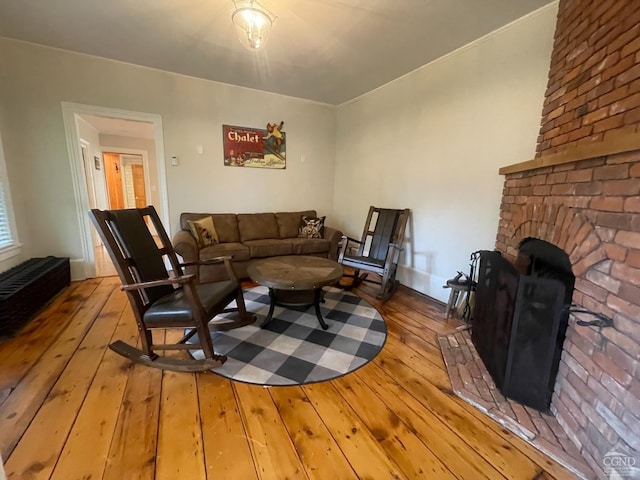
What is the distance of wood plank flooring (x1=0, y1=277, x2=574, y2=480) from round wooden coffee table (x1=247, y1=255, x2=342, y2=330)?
692 mm

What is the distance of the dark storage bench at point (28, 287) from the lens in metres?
2.11

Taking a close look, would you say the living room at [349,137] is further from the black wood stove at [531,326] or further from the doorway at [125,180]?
the doorway at [125,180]

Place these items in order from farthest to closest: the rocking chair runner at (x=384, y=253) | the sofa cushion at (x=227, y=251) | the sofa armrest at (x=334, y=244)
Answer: the sofa armrest at (x=334, y=244) < the sofa cushion at (x=227, y=251) < the rocking chair runner at (x=384, y=253)

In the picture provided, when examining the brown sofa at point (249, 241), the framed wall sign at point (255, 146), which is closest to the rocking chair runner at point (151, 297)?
the brown sofa at point (249, 241)

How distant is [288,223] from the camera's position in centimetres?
425

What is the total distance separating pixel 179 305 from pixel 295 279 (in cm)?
84

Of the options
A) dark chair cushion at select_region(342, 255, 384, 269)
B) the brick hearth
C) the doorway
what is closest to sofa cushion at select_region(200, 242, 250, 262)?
dark chair cushion at select_region(342, 255, 384, 269)

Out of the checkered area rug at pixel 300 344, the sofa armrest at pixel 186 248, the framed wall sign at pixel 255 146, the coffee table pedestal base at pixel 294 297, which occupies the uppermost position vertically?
the framed wall sign at pixel 255 146

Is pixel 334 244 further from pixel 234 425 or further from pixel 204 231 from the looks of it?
pixel 234 425

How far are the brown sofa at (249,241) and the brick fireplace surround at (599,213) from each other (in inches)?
101

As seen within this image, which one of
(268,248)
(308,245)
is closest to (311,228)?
(308,245)

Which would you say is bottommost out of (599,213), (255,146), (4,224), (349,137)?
(4,224)

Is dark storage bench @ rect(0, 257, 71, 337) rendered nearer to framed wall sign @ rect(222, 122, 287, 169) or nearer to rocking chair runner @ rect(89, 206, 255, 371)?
rocking chair runner @ rect(89, 206, 255, 371)

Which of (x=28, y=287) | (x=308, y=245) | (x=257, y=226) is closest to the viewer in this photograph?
(x=28, y=287)
